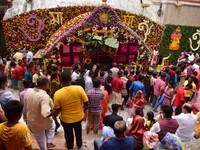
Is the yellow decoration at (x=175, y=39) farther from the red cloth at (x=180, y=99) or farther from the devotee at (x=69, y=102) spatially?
the devotee at (x=69, y=102)

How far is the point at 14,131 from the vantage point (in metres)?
3.68

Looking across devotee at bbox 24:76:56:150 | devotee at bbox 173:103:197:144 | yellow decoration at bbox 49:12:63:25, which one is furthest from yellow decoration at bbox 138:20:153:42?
devotee at bbox 24:76:56:150

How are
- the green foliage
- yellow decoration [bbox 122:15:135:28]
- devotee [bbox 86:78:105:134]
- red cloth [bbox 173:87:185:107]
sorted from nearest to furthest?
1. devotee [bbox 86:78:105:134]
2. red cloth [bbox 173:87:185:107]
3. yellow decoration [bbox 122:15:135:28]
4. the green foliage

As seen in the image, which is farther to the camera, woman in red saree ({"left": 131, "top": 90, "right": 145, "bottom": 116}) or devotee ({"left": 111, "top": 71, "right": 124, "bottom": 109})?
devotee ({"left": 111, "top": 71, "right": 124, "bottom": 109})

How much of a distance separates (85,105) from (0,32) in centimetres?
1452

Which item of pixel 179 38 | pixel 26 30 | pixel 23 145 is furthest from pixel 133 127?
pixel 179 38

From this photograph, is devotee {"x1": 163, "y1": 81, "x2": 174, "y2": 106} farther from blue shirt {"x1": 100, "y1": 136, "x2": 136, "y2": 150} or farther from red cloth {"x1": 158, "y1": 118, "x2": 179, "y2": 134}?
blue shirt {"x1": 100, "y1": 136, "x2": 136, "y2": 150}

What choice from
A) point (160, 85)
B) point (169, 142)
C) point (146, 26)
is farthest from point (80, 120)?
point (146, 26)

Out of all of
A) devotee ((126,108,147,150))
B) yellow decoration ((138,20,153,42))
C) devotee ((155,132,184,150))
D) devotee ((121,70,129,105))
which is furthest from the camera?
yellow decoration ((138,20,153,42))

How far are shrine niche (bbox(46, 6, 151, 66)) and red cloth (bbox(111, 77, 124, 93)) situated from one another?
3.93 meters

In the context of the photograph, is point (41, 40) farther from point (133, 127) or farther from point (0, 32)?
point (133, 127)

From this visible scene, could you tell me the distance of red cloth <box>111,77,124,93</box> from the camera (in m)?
9.56

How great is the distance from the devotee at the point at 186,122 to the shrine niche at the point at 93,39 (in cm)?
787

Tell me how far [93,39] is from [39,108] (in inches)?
339
